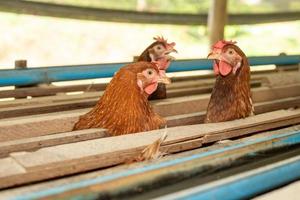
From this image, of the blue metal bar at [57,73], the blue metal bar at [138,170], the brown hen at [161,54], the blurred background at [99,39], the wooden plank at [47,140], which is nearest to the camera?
the blue metal bar at [138,170]

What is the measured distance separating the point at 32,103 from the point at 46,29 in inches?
183

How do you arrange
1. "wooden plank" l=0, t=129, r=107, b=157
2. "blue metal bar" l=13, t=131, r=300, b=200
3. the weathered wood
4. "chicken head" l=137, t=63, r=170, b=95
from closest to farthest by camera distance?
"blue metal bar" l=13, t=131, r=300, b=200 < "wooden plank" l=0, t=129, r=107, b=157 < "chicken head" l=137, t=63, r=170, b=95 < the weathered wood

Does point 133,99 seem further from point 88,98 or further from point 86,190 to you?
point 86,190

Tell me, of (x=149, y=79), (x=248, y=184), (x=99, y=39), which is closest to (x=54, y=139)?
(x=149, y=79)

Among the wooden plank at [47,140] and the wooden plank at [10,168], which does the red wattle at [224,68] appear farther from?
the wooden plank at [10,168]

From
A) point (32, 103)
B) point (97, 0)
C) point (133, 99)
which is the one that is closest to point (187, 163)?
point (133, 99)

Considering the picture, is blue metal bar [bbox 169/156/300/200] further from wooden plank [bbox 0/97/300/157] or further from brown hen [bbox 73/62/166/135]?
brown hen [bbox 73/62/166/135]

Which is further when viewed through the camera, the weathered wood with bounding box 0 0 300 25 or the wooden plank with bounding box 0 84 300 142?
the weathered wood with bounding box 0 0 300 25

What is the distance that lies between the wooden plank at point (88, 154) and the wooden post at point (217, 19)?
1996 mm

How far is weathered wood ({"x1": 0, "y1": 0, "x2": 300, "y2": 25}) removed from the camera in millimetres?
3105

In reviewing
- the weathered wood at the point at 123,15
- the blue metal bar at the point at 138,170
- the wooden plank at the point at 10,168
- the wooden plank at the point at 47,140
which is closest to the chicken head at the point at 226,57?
the blue metal bar at the point at 138,170

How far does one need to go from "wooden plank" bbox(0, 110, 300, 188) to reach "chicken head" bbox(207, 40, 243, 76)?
0.31m

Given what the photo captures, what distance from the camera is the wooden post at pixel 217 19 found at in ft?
10.9

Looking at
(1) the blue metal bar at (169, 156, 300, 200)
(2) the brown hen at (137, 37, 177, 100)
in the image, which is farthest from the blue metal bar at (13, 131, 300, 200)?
(2) the brown hen at (137, 37, 177, 100)
